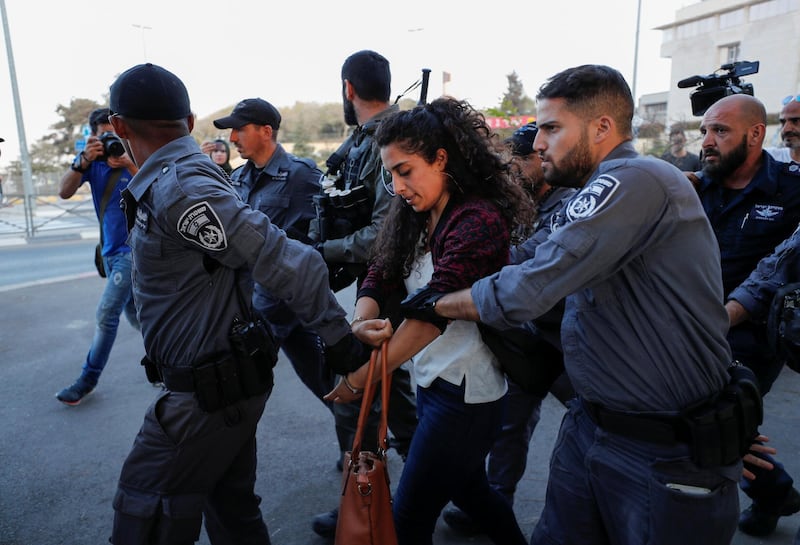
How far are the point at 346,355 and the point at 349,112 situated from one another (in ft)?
6.03

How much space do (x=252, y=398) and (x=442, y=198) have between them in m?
0.95

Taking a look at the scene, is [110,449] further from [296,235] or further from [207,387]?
[207,387]

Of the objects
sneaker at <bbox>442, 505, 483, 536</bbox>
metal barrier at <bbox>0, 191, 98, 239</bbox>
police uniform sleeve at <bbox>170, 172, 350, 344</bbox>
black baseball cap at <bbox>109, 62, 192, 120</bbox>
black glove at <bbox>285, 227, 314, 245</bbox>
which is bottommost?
metal barrier at <bbox>0, 191, 98, 239</bbox>

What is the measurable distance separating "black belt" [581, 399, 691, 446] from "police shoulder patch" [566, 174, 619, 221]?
1.81 feet

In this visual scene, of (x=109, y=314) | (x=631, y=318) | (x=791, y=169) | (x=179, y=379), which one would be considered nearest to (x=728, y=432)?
(x=631, y=318)

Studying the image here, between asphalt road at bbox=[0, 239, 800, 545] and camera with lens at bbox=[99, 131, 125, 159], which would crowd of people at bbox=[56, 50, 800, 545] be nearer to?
asphalt road at bbox=[0, 239, 800, 545]

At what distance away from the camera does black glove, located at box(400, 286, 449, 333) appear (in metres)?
1.76

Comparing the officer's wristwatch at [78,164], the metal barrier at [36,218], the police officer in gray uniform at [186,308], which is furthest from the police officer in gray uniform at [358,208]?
the metal barrier at [36,218]

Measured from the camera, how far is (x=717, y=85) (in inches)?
130

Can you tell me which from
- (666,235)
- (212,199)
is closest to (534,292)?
(666,235)

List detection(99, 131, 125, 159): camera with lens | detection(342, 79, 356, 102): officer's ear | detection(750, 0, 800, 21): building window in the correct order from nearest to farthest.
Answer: detection(342, 79, 356, 102): officer's ear → detection(99, 131, 125, 159): camera with lens → detection(750, 0, 800, 21): building window

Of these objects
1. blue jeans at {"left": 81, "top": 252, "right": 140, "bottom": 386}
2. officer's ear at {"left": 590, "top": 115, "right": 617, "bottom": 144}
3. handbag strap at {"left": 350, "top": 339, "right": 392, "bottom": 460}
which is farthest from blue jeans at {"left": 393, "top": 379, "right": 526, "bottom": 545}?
blue jeans at {"left": 81, "top": 252, "right": 140, "bottom": 386}

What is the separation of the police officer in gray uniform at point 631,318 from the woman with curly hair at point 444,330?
0.27 meters

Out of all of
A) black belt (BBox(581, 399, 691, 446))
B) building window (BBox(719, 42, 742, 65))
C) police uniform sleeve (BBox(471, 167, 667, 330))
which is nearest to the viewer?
police uniform sleeve (BBox(471, 167, 667, 330))
